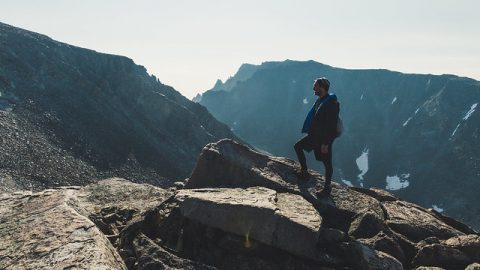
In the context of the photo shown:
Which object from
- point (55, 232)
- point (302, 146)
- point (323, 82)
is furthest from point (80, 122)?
point (55, 232)

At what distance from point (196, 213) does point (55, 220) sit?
315 cm

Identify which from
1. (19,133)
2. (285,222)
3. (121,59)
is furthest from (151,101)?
(285,222)

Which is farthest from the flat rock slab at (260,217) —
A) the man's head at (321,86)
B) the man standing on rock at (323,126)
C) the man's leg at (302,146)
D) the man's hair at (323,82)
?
the man's hair at (323,82)

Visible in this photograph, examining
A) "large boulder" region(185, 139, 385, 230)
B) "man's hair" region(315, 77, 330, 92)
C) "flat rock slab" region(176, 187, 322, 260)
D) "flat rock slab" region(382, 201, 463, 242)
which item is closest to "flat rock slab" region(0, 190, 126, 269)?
"flat rock slab" region(176, 187, 322, 260)

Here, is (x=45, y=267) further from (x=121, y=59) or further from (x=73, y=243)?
(x=121, y=59)

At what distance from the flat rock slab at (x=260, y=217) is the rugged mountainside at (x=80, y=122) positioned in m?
67.0

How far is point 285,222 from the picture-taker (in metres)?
8.90

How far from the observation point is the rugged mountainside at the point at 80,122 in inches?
3364

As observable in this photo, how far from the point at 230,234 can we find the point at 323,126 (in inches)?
171

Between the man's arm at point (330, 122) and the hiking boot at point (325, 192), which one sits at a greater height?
the man's arm at point (330, 122)

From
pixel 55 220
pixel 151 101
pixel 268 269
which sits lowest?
pixel 55 220

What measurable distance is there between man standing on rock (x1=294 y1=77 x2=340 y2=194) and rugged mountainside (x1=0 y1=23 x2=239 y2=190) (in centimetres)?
6718

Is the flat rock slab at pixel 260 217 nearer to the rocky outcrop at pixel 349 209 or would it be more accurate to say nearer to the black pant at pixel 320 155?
the rocky outcrop at pixel 349 209

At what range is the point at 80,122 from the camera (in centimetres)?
11406
